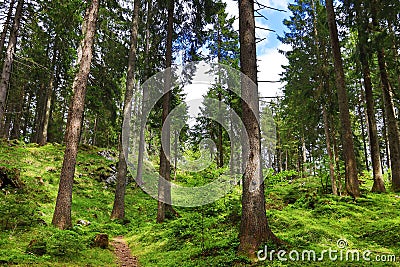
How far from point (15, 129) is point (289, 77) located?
86.2 ft

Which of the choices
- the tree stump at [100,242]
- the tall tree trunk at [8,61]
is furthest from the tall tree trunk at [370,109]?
the tall tree trunk at [8,61]

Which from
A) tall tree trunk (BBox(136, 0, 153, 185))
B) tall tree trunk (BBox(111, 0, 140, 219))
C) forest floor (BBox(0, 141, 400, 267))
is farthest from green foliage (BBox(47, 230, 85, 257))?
tall tree trunk (BBox(136, 0, 153, 185))

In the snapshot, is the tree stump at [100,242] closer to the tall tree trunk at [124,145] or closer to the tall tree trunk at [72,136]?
the tall tree trunk at [72,136]

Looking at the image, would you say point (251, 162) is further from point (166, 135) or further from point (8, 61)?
point (8, 61)

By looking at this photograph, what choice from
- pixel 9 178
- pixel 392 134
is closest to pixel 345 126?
pixel 392 134

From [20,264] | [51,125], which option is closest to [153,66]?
[20,264]

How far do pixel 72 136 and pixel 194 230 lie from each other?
4714 millimetres

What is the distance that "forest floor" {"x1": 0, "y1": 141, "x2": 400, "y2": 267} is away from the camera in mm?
5516

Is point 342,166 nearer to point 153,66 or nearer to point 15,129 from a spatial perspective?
point 153,66

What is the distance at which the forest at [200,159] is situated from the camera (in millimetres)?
5949

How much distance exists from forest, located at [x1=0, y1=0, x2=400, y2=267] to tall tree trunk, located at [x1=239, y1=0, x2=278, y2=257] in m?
0.03

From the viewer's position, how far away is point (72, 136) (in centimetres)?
868

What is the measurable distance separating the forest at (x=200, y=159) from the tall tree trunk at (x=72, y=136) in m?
0.04

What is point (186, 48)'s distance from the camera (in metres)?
14.9
